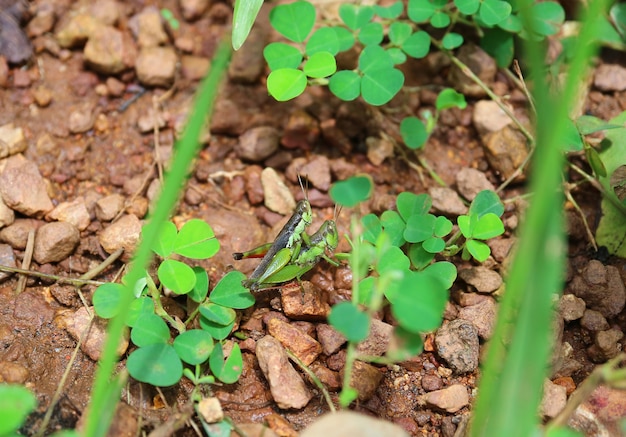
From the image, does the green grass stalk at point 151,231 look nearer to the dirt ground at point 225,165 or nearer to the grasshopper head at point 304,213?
the dirt ground at point 225,165

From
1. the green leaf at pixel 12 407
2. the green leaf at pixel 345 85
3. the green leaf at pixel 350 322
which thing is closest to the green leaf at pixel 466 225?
the green leaf at pixel 345 85

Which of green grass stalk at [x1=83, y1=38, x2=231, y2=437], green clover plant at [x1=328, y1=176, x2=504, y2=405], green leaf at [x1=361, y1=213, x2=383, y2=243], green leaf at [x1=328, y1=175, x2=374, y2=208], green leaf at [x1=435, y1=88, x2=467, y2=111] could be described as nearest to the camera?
green grass stalk at [x1=83, y1=38, x2=231, y2=437]

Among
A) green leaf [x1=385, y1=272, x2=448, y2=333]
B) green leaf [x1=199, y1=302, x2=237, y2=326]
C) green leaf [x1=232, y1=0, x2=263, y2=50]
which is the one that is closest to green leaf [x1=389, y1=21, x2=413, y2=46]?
green leaf [x1=232, y1=0, x2=263, y2=50]

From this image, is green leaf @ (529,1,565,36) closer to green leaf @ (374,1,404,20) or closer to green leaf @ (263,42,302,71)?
green leaf @ (374,1,404,20)

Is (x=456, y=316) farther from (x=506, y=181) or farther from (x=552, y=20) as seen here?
(x=552, y=20)

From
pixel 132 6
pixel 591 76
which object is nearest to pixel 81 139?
pixel 132 6
